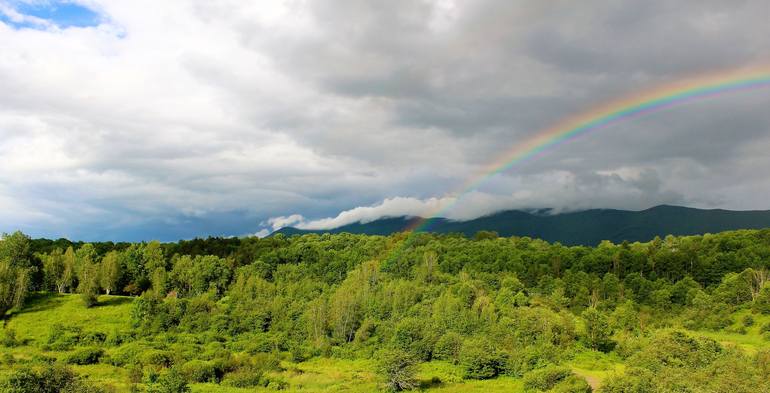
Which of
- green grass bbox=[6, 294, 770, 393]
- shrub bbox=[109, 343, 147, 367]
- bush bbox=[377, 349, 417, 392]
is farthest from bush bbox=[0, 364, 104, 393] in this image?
bush bbox=[377, 349, 417, 392]

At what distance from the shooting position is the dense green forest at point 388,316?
62500mm

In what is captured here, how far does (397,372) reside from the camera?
62688mm

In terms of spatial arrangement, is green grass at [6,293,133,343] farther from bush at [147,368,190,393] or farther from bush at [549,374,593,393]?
bush at [549,374,593,393]

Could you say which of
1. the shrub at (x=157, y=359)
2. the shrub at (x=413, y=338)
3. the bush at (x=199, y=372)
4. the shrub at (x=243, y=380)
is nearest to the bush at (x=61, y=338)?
the shrub at (x=157, y=359)

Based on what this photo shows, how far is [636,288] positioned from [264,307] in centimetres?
9085

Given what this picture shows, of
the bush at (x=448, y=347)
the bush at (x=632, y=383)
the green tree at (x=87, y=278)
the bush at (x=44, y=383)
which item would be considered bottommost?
the bush at (x=448, y=347)

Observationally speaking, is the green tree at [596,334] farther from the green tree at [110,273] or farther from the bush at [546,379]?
the green tree at [110,273]

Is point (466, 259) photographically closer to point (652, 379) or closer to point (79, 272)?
point (652, 379)

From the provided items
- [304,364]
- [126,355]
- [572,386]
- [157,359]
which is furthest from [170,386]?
[572,386]

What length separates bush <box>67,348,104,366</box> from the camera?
7756 centimetres

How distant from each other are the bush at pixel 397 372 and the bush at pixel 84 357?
1891 inches

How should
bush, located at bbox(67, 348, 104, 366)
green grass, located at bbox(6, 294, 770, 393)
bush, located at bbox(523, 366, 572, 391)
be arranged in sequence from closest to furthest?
bush, located at bbox(523, 366, 572, 391)
green grass, located at bbox(6, 294, 770, 393)
bush, located at bbox(67, 348, 104, 366)

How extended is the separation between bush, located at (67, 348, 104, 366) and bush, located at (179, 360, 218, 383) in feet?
67.3

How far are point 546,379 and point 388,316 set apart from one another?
50.8 m
